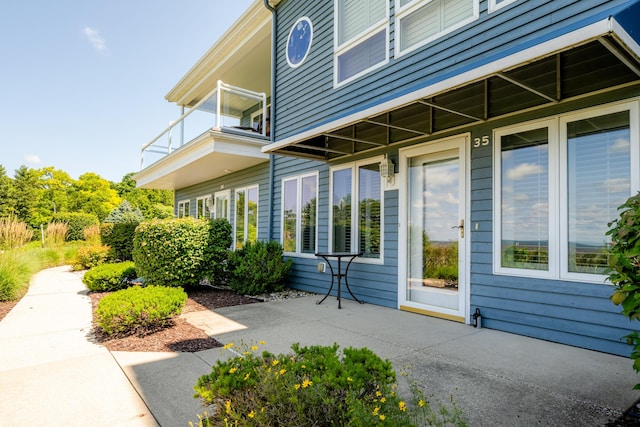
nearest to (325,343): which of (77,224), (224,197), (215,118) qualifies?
(215,118)

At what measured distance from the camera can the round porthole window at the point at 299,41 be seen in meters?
6.88

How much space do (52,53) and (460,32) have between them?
18.6 metres

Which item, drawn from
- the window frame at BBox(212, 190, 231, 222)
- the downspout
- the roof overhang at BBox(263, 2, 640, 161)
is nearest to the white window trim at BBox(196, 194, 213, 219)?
the window frame at BBox(212, 190, 231, 222)

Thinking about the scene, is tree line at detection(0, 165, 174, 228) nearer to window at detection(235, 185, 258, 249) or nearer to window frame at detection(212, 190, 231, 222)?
window frame at detection(212, 190, 231, 222)

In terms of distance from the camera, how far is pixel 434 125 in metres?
4.66

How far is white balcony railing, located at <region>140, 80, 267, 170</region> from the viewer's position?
7316 mm

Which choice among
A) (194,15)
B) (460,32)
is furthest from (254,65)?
(460,32)

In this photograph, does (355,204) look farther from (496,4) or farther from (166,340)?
(166,340)

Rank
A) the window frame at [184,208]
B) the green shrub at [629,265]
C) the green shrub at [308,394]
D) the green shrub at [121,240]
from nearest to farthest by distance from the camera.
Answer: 1. the green shrub at [308,394]
2. the green shrub at [629,265]
3. the green shrub at [121,240]
4. the window frame at [184,208]

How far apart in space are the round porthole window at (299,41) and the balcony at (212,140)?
3.58ft

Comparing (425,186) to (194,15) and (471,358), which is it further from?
(194,15)

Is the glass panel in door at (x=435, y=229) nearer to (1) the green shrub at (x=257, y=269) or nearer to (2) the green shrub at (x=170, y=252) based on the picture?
(1) the green shrub at (x=257, y=269)

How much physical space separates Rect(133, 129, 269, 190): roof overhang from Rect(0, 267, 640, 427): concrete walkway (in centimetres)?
362

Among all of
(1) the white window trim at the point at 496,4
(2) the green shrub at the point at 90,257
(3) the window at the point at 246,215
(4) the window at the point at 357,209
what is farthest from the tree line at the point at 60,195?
(1) the white window trim at the point at 496,4
